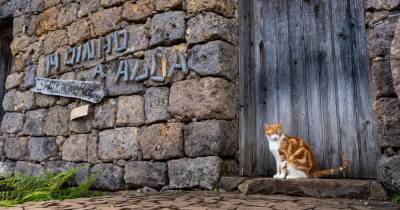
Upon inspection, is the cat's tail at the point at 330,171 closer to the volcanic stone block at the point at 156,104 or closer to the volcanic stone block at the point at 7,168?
the volcanic stone block at the point at 156,104

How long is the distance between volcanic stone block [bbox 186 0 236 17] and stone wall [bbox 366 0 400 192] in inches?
51.0

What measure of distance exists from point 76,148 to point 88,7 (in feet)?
5.52

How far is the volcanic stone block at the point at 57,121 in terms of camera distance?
4383 mm

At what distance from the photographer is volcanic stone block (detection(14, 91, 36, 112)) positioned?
4.86 m

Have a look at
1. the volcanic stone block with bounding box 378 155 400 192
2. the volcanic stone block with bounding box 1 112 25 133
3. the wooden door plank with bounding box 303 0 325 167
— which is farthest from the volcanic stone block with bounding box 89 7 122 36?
the volcanic stone block with bounding box 378 155 400 192

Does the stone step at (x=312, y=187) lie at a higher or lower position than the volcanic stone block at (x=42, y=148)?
lower

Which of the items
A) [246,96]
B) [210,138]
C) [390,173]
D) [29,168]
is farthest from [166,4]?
[29,168]

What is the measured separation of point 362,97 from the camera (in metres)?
2.96

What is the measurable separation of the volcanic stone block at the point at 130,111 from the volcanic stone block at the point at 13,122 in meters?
1.85

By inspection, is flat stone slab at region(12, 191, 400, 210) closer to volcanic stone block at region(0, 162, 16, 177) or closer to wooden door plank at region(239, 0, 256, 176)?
wooden door plank at region(239, 0, 256, 176)

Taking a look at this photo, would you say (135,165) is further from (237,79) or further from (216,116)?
(237,79)

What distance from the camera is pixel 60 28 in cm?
475

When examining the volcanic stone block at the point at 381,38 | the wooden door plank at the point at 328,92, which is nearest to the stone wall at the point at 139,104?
the wooden door plank at the point at 328,92

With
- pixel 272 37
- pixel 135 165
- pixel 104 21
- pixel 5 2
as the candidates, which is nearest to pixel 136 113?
pixel 135 165
